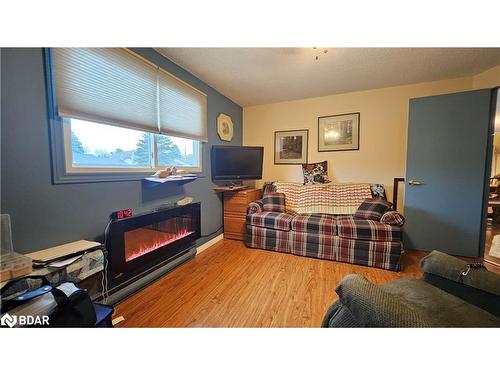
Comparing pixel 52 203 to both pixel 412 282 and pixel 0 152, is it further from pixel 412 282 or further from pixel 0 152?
pixel 412 282

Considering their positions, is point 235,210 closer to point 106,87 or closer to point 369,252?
point 369,252

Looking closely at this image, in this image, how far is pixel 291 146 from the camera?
11.0 feet

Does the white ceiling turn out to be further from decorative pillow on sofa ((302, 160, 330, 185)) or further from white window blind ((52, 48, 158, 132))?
decorative pillow on sofa ((302, 160, 330, 185))

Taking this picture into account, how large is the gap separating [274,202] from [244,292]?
1461mm

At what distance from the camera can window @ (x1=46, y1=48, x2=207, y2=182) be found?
1.19 m

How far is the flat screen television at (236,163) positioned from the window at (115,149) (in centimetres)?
54

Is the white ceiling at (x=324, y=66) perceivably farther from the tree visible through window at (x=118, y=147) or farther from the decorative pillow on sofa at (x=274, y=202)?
the decorative pillow on sofa at (x=274, y=202)

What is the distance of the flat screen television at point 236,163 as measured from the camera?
2758 millimetres

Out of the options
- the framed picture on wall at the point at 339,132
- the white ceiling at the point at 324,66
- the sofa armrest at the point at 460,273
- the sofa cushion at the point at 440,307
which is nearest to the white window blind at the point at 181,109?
the white ceiling at the point at 324,66

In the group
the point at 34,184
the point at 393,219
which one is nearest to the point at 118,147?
the point at 34,184

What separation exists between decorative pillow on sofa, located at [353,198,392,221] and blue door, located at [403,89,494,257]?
0.33 m

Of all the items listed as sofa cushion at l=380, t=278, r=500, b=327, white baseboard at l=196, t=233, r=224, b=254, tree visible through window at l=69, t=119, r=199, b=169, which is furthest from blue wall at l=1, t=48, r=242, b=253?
sofa cushion at l=380, t=278, r=500, b=327
